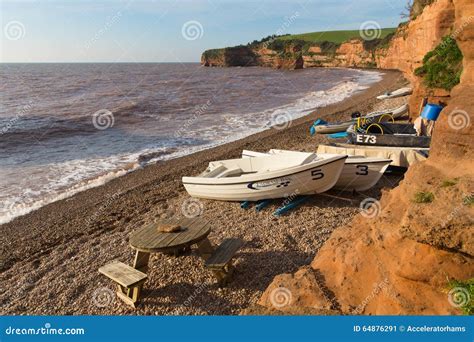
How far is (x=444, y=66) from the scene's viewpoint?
1848 centimetres

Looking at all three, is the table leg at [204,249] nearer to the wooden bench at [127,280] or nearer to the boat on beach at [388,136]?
the wooden bench at [127,280]

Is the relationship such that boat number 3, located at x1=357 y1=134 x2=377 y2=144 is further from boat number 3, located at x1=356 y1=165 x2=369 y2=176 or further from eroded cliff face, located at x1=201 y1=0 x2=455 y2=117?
eroded cliff face, located at x1=201 y1=0 x2=455 y2=117

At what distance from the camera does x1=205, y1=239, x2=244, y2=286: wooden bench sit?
7.07 metres

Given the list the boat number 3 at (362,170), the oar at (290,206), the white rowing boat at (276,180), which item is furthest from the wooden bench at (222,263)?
the boat number 3 at (362,170)

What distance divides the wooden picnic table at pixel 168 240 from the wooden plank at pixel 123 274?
14.4 inches

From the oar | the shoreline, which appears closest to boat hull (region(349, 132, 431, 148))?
the shoreline

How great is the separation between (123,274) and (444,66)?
18291 mm

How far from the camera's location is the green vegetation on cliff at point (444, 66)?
58.9 ft

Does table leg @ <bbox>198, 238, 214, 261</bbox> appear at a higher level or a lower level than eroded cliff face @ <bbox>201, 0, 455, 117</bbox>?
lower

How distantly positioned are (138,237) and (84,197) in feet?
26.0

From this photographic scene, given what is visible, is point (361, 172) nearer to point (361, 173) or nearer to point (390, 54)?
point (361, 173)

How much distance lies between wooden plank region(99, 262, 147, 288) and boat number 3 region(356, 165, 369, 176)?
7441mm

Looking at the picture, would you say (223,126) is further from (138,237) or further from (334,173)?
(138,237)

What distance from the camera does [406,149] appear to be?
12.9m
